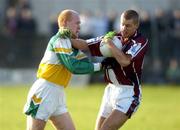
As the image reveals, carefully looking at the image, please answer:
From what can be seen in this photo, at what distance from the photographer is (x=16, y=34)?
30406 millimetres

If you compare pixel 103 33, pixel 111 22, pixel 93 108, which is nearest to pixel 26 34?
pixel 103 33

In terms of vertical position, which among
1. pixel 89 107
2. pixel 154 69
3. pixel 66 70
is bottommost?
pixel 154 69

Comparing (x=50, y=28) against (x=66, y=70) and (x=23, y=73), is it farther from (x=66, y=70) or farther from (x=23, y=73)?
(x=66, y=70)

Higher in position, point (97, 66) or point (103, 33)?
point (97, 66)

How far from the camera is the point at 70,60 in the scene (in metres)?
11.6

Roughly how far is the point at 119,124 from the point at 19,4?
21.9 metres

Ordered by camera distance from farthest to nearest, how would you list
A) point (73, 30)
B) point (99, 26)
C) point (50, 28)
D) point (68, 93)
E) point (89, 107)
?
point (50, 28) < point (99, 26) < point (68, 93) < point (89, 107) < point (73, 30)

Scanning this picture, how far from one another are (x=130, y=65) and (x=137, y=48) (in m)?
0.28

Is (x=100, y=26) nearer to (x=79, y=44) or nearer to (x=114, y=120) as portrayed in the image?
(x=79, y=44)

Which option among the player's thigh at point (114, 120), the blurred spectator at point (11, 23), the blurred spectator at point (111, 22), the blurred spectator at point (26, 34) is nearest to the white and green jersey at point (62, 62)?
the player's thigh at point (114, 120)

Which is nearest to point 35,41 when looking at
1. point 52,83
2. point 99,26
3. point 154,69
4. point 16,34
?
point 16,34

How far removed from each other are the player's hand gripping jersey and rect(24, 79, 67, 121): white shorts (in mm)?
863

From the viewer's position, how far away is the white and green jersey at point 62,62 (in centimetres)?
1162

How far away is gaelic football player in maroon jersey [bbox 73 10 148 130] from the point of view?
1183cm
